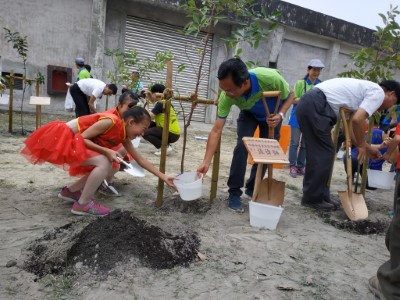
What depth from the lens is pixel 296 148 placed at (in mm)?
5188

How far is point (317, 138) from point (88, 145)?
86.9 inches

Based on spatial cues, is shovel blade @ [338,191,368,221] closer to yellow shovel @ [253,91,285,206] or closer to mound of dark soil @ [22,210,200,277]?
yellow shovel @ [253,91,285,206]

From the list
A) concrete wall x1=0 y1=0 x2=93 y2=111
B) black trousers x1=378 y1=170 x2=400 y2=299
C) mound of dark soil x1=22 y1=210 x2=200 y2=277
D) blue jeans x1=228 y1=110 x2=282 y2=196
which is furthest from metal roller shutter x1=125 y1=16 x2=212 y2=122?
black trousers x1=378 y1=170 x2=400 y2=299

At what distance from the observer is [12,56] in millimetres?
9031

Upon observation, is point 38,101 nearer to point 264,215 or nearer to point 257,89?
point 257,89

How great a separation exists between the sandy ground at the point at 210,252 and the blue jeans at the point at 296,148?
3.94 feet

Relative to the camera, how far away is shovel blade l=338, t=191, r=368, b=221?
3264 millimetres

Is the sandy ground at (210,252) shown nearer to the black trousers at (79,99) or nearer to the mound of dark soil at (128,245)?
the mound of dark soil at (128,245)

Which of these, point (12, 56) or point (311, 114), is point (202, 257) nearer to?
point (311, 114)

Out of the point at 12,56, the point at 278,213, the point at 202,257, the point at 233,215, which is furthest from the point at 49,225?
the point at 12,56

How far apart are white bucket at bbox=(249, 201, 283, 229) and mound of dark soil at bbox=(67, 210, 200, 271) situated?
0.60 m

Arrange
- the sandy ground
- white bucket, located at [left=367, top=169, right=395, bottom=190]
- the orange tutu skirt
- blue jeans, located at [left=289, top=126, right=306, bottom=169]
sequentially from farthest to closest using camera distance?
blue jeans, located at [left=289, top=126, right=306, bottom=169] → white bucket, located at [left=367, top=169, right=395, bottom=190] → the orange tutu skirt → the sandy ground

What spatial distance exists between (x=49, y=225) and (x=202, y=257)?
1237 millimetres

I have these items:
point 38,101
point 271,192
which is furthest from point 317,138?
point 38,101
